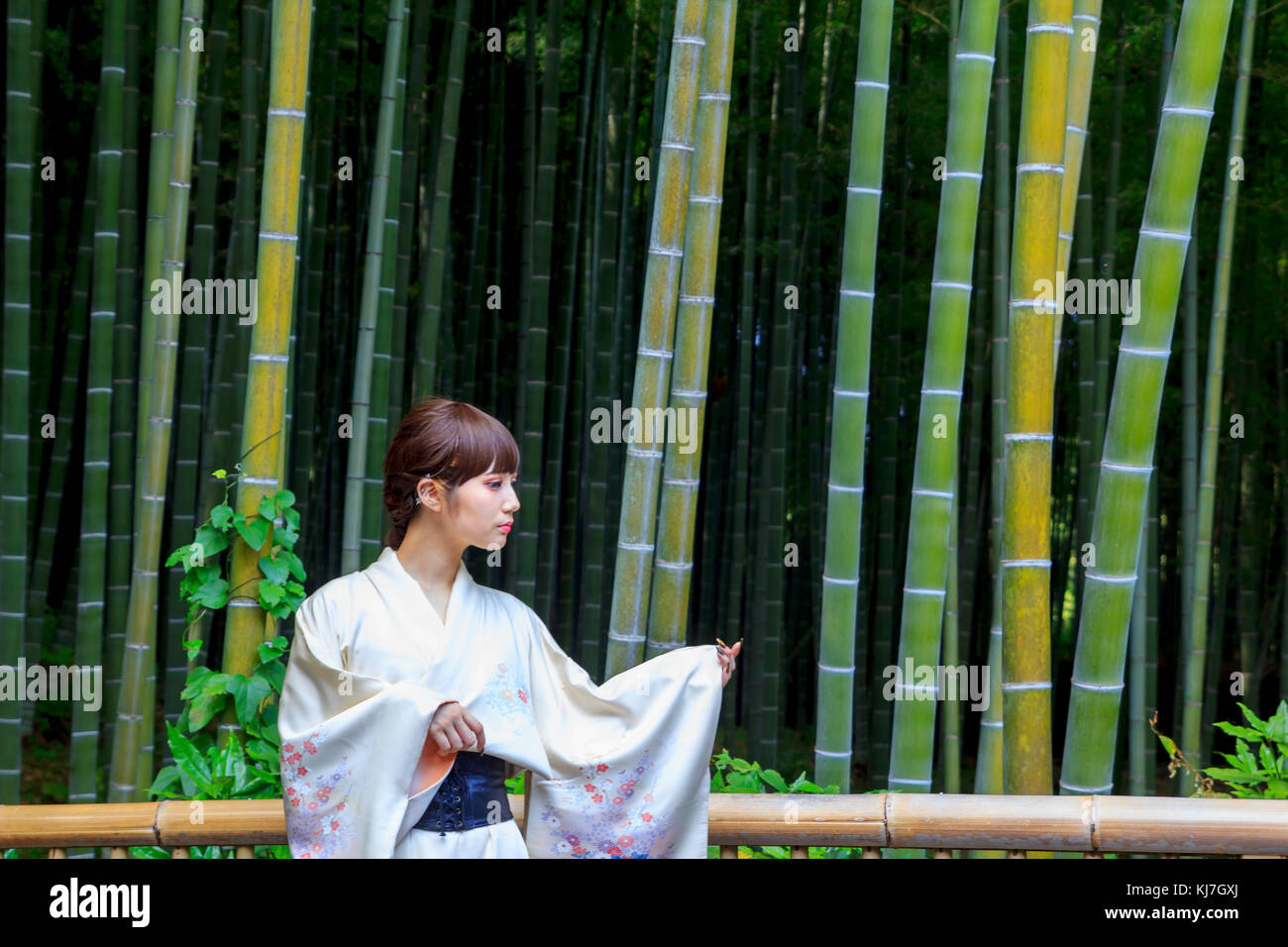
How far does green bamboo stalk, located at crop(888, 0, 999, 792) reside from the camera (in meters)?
1.96

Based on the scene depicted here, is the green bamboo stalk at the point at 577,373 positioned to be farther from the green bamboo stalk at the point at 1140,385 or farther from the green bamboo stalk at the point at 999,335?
the green bamboo stalk at the point at 1140,385

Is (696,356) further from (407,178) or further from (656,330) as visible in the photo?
(407,178)

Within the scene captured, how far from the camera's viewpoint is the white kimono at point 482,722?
4.92 ft

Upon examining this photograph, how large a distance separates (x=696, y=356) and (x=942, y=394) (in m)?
0.47

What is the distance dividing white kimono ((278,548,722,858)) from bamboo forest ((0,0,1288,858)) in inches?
8.6

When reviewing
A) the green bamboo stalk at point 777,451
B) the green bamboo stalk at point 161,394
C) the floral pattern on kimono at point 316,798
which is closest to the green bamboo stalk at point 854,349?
the floral pattern on kimono at point 316,798

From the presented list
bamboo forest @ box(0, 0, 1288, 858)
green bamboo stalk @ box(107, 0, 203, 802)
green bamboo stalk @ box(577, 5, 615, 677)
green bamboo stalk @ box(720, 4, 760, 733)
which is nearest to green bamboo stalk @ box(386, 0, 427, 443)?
bamboo forest @ box(0, 0, 1288, 858)

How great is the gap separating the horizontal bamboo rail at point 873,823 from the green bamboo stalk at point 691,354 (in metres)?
0.45

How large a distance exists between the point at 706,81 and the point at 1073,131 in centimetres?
77

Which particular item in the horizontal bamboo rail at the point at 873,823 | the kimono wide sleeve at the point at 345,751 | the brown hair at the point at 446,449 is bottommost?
the horizontal bamboo rail at the point at 873,823

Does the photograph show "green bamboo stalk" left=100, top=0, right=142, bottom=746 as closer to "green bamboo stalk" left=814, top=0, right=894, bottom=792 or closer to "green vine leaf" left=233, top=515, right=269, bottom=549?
"green vine leaf" left=233, top=515, right=269, bottom=549

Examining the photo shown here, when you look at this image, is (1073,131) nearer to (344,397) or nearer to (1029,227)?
(1029,227)

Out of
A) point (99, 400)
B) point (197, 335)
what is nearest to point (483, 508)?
point (99, 400)
